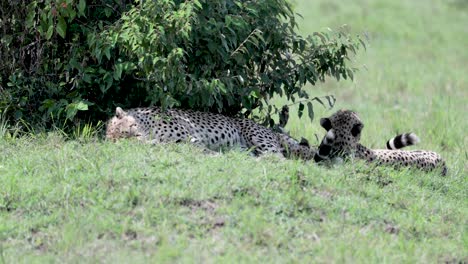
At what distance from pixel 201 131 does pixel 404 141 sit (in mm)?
1931

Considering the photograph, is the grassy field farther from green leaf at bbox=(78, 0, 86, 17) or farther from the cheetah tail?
green leaf at bbox=(78, 0, 86, 17)

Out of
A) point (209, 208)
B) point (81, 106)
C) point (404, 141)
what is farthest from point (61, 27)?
point (404, 141)

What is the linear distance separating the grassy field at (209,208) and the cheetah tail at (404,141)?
0.45 metres

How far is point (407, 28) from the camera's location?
18750 millimetres

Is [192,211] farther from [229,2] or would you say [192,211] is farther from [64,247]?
[229,2]

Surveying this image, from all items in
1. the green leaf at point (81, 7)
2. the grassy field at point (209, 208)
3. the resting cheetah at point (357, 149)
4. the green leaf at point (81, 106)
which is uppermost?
the green leaf at point (81, 7)

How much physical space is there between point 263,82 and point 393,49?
29.7 feet

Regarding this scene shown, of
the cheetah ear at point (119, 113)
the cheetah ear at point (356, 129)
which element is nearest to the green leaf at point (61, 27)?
the cheetah ear at point (119, 113)

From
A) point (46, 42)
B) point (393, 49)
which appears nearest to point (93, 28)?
point (46, 42)

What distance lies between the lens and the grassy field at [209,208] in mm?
5797

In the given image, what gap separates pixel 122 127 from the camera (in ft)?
26.1

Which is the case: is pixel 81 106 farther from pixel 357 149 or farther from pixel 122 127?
pixel 357 149

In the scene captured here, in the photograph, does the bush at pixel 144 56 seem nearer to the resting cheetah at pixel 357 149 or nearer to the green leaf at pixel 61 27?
the green leaf at pixel 61 27

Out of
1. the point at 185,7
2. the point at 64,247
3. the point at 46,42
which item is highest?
the point at 185,7
